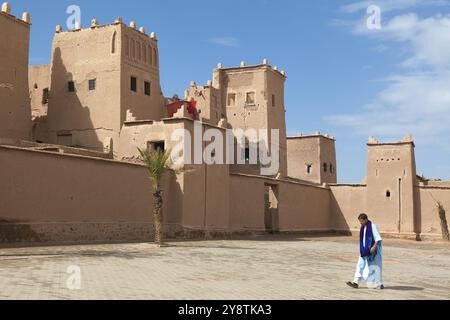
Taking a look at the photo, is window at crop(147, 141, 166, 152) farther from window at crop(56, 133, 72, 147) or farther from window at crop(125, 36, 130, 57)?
window at crop(56, 133, 72, 147)

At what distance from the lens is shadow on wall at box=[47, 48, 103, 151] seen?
108ft

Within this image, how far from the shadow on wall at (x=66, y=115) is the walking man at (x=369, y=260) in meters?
24.0

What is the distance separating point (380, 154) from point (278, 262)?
22.4 meters

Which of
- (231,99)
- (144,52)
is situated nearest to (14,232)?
(144,52)

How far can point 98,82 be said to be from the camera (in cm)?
3300

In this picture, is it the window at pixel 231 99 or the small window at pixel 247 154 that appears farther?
the window at pixel 231 99

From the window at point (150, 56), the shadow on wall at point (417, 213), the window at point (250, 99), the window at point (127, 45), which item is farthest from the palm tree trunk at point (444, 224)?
the window at point (127, 45)

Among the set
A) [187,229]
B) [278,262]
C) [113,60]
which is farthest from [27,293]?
[113,60]

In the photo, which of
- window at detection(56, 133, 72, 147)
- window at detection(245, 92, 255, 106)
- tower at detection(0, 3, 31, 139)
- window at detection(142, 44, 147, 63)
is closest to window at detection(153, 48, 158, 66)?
window at detection(142, 44, 147, 63)

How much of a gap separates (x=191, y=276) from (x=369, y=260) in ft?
11.0

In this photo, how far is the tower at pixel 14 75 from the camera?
29.2 meters

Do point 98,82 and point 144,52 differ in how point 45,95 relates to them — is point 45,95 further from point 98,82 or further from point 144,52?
point 144,52

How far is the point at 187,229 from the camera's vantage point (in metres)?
24.9

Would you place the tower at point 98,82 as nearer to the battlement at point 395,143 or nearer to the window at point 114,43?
the window at point 114,43
